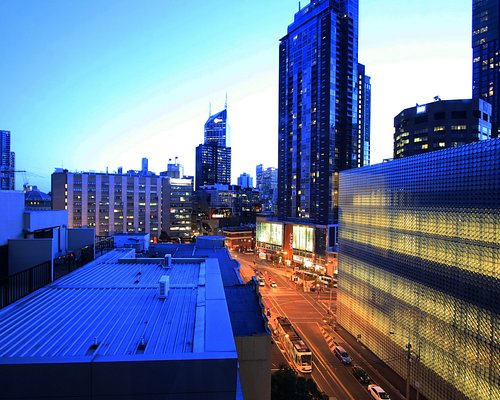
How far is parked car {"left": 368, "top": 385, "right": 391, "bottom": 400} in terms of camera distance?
31405mm

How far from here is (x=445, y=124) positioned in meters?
102

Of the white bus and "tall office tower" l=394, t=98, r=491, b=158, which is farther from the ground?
"tall office tower" l=394, t=98, r=491, b=158

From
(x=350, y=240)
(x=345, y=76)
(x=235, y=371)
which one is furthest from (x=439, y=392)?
(x=345, y=76)

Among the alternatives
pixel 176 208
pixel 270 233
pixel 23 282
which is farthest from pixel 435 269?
pixel 176 208

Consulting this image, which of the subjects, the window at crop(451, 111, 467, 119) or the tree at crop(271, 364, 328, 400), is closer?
the tree at crop(271, 364, 328, 400)

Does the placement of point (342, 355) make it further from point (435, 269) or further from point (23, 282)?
point (23, 282)

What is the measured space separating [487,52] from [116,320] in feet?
747

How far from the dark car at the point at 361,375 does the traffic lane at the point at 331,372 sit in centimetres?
40

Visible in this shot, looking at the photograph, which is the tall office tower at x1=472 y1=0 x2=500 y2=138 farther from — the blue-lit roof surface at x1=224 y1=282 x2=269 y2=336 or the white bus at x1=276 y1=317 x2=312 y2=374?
the blue-lit roof surface at x1=224 y1=282 x2=269 y2=336

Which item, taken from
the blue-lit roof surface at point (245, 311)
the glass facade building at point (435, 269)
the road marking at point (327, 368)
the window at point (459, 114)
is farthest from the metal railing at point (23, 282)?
the window at point (459, 114)

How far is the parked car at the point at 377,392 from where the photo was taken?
31.4 m

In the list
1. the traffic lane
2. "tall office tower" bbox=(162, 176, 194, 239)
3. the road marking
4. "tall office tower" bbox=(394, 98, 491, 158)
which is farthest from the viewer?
"tall office tower" bbox=(162, 176, 194, 239)

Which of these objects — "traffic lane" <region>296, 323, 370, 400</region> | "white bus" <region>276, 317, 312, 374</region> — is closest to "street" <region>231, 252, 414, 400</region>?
"traffic lane" <region>296, 323, 370, 400</region>

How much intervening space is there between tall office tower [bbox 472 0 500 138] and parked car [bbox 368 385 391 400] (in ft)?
608
